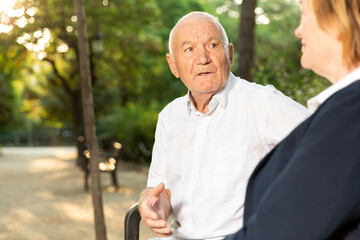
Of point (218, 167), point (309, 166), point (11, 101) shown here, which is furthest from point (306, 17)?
point (11, 101)

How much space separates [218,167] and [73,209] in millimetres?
7936

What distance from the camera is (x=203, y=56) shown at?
7.78 ft

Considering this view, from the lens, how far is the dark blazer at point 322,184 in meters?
1.10

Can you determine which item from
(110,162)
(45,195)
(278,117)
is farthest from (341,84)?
(110,162)

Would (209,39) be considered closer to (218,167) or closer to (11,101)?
(218,167)

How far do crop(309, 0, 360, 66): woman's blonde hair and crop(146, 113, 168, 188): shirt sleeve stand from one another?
54.1 inches

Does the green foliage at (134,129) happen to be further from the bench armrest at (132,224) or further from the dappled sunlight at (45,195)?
the bench armrest at (132,224)

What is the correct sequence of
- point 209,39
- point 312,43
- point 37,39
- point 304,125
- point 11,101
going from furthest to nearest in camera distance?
point 11,101, point 37,39, point 209,39, point 312,43, point 304,125

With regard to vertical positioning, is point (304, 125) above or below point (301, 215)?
above

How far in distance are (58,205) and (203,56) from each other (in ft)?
27.8

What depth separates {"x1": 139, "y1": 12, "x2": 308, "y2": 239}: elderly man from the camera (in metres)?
2.16

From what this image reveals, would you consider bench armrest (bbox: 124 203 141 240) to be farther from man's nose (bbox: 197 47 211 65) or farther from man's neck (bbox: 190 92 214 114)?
man's nose (bbox: 197 47 211 65)

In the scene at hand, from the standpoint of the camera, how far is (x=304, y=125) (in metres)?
1.20

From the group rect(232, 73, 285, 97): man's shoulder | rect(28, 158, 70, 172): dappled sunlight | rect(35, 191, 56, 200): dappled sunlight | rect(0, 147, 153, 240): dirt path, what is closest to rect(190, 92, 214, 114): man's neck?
rect(232, 73, 285, 97): man's shoulder
